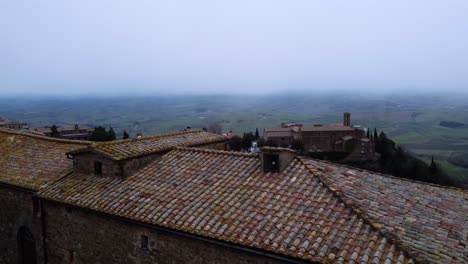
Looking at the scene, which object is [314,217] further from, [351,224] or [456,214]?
[456,214]

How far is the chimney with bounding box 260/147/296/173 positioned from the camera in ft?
35.7

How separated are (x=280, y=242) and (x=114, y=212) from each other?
466 cm

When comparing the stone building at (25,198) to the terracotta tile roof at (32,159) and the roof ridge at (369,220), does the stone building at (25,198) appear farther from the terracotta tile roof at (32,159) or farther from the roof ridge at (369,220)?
the roof ridge at (369,220)

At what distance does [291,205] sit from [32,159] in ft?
36.2

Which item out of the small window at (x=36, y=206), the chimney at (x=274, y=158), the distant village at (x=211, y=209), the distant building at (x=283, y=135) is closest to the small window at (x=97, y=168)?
the distant village at (x=211, y=209)

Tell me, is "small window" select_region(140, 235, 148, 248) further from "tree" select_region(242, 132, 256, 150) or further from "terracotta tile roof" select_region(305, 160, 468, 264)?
"tree" select_region(242, 132, 256, 150)

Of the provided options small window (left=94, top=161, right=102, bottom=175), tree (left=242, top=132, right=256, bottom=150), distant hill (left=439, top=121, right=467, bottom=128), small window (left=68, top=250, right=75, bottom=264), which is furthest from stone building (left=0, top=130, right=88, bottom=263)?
distant hill (left=439, top=121, right=467, bottom=128)

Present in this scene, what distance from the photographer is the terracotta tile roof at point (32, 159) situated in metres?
13.7

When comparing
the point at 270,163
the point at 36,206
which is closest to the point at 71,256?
the point at 36,206

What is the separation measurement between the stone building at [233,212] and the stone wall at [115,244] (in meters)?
0.03

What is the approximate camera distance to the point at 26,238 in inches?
548

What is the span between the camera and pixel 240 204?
9734 millimetres

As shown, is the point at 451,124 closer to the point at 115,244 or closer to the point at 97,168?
the point at 97,168

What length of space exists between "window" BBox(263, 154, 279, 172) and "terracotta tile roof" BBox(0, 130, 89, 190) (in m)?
7.02
